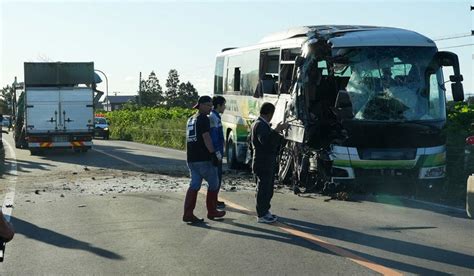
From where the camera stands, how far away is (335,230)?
873 centimetres

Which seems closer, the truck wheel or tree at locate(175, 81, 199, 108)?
the truck wheel

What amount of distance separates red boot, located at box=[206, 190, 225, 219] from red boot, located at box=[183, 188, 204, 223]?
30 centimetres

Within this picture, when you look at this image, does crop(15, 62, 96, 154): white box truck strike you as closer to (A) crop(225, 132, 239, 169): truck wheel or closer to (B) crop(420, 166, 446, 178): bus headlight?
(A) crop(225, 132, 239, 169): truck wheel

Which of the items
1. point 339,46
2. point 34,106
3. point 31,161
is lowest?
point 31,161

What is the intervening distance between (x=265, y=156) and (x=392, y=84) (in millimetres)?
3662

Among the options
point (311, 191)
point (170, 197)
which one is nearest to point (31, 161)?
point (170, 197)

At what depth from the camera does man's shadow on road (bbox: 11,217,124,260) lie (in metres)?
7.62

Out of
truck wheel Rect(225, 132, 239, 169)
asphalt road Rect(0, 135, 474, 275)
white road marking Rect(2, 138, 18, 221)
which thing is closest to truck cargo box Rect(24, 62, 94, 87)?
white road marking Rect(2, 138, 18, 221)

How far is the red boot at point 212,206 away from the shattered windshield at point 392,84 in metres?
3.44

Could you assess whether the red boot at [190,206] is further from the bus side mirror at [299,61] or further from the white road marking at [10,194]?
the bus side mirror at [299,61]

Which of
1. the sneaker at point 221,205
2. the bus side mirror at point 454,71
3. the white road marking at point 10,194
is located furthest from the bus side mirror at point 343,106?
the white road marking at point 10,194

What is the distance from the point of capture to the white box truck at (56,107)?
25.0 m

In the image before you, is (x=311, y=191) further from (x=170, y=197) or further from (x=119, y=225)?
(x=119, y=225)

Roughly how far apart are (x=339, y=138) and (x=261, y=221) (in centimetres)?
291
